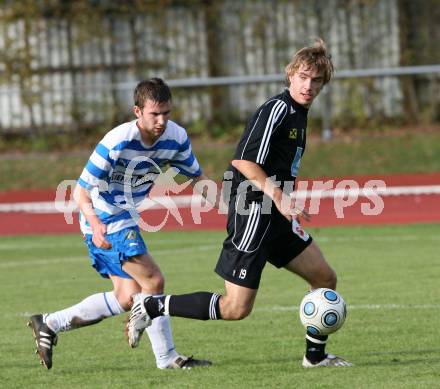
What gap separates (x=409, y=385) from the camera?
19.4ft

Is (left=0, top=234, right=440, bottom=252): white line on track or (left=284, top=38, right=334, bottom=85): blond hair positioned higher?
(left=284, top=38, right=334, bottom=85): blond hair

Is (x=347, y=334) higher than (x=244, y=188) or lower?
lower

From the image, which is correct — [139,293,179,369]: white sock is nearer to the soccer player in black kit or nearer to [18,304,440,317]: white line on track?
the soccer player in black kit

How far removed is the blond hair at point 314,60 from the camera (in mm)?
6441

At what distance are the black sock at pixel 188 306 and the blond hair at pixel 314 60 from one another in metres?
1.43

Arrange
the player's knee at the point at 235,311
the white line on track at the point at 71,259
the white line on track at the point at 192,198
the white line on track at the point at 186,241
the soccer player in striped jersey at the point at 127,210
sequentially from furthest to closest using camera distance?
the white line on track at the point at 192,198 → the white line on track at the point at 186,241 → the white line on track at the point at 71,259 → the soccer player in striped jersey at the point at 127,210 → the player's knee at the point at 235,311

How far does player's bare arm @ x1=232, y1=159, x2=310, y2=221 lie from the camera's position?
20.2 feet

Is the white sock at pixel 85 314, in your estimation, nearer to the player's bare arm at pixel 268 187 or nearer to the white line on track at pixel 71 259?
the player's bare arm at pixel 268 187

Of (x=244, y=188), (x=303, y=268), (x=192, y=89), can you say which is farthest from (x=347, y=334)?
(x=192, y=89)

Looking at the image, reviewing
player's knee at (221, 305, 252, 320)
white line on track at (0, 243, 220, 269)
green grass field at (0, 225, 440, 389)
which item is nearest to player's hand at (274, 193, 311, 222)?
player's knee at (221, 305, 252, 320)

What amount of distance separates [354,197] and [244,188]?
38.4ft

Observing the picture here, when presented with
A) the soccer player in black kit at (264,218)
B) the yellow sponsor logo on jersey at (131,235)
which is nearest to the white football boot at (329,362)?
the soccer player in black kit at (264,218)

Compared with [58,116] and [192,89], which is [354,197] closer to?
[192,89]

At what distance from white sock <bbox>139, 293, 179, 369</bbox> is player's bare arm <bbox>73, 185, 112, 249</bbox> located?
2.28 feet
